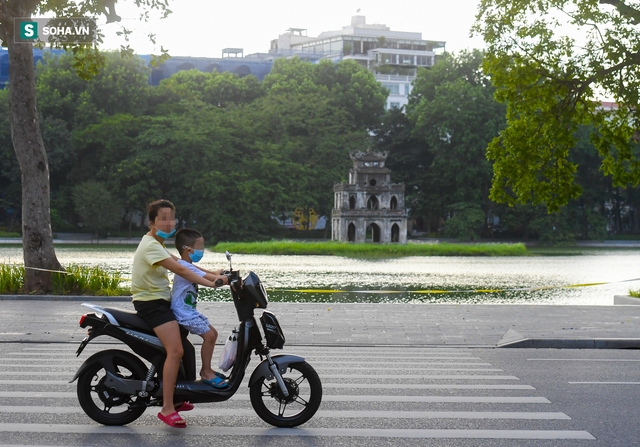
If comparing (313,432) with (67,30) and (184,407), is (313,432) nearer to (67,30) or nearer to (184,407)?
(184,407)

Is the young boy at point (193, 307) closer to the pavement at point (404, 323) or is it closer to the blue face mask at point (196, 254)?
the blue face mask at point (196, 254)

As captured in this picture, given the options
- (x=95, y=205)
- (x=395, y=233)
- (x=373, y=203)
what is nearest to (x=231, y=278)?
(x=395, y=233)

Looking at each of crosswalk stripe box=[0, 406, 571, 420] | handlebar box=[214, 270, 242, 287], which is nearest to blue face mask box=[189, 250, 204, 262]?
handlebar box=[214, 270, 242, 287]

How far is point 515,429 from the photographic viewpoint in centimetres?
821

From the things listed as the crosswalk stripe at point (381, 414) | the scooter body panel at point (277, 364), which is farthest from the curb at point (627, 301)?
the scooter body panel at point (277, 364)

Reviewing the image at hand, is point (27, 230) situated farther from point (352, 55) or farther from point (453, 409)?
point (352, 55)

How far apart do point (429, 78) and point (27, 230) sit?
233ft

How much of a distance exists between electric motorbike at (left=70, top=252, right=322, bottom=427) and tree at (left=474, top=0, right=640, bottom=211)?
1591 centimetres

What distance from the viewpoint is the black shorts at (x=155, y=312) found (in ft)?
26.3

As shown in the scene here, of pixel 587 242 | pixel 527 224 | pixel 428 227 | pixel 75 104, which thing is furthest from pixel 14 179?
pixel 587 242

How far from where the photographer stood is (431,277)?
3944 cm

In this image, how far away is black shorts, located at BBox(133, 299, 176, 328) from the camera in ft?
26.3

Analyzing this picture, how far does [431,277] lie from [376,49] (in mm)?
97919

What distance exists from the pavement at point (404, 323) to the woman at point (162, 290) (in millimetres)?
6430
